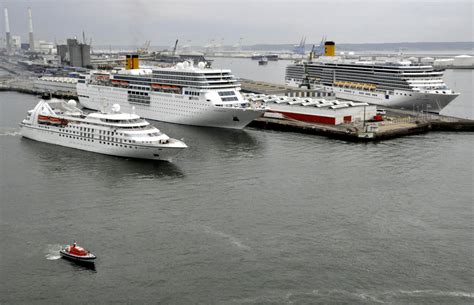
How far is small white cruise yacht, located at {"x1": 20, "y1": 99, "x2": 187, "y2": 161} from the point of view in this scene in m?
32.0

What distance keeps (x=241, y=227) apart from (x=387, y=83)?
42.5 m

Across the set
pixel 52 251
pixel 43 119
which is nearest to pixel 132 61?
pixel 43 119

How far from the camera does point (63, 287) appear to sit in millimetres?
A: 16500

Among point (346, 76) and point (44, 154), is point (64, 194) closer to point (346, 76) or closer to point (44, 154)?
point (44, 154)

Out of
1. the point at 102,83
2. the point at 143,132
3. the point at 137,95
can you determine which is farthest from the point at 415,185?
the point at 102,83

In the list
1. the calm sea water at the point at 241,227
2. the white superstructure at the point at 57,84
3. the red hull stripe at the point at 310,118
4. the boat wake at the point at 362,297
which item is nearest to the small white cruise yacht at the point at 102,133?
the calm sea water at the point at 241,227

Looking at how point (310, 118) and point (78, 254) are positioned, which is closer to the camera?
point (78, 254)

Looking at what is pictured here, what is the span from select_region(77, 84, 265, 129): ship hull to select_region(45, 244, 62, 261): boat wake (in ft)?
73.0

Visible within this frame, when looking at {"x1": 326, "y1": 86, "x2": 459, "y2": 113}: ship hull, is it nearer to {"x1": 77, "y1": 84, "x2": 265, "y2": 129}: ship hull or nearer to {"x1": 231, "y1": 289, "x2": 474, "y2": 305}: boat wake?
{"x1": 77, "y1": 84, "x2": 265, "y2": 129}: ship hull

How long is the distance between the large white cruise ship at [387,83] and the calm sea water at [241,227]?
20163 mm

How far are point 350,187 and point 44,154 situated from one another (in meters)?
19.8

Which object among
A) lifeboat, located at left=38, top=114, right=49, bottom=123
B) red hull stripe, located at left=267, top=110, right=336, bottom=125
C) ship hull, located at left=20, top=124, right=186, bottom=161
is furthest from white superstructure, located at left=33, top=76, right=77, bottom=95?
red hull stripe, located at left=267, top=110, right=336, bottom=125

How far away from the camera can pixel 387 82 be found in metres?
58.9

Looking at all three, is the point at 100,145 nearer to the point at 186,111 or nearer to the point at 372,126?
the point at 186,111
